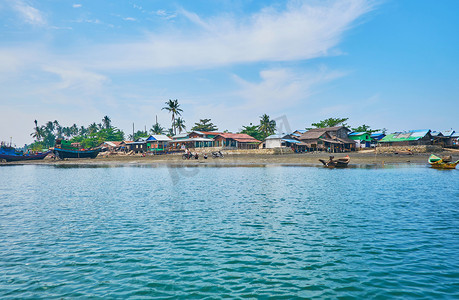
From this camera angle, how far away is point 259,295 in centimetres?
670

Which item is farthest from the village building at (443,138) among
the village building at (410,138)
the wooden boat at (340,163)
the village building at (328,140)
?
the wooden boat at (340,163)

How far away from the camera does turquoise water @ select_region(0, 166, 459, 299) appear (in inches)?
284

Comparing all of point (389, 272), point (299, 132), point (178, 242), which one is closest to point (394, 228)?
point (389, 272)

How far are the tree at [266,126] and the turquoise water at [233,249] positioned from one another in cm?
8305

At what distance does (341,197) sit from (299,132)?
72.9 metres

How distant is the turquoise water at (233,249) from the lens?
7223mm

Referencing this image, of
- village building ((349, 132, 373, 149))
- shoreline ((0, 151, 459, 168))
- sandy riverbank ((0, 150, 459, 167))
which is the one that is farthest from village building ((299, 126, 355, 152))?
sandy riverbank ((0, 150, 459, 167))

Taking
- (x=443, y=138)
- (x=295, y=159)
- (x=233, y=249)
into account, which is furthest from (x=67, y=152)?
(x=443, y=138)

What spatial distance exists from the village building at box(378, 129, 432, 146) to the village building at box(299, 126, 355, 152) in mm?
10293

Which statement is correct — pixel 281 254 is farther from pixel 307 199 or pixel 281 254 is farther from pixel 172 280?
pixel 307 199

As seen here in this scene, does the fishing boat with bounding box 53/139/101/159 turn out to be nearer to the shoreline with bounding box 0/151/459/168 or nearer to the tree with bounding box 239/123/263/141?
the shoreline with bounding box 0/151/459/168

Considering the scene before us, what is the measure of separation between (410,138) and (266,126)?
4658 cm

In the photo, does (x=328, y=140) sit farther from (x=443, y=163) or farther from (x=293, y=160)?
(x=443, y=163)

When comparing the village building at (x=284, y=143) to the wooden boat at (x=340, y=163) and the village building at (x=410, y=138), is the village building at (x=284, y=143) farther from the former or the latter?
the wooden boat at (x=340, y=163)
